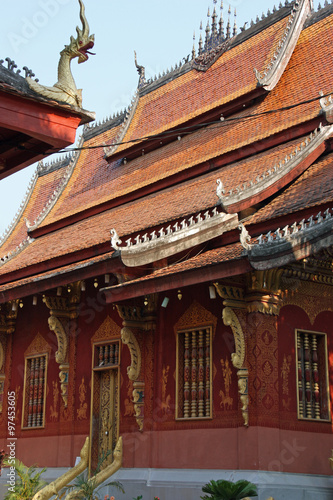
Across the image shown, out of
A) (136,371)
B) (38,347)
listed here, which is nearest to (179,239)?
(136,371)

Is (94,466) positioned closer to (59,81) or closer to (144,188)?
(144,188)

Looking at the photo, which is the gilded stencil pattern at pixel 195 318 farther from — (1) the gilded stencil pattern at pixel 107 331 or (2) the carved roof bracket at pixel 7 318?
(2) the carved roof bracket at pixel 7 318

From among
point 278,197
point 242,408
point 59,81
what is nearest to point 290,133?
point 278,197

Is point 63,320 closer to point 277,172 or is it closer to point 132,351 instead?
point 132,351

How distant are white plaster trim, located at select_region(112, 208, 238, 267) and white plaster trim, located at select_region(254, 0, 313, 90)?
4.75 meters

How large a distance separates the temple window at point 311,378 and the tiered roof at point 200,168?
6.15 ft

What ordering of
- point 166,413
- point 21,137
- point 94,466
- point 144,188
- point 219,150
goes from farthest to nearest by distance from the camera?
point 144,188, point 219,150, point 94,466, point 166,413, point 21,137

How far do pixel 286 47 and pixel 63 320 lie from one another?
7639 millimetres

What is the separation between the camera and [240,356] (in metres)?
11.0

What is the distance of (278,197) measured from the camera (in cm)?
1266

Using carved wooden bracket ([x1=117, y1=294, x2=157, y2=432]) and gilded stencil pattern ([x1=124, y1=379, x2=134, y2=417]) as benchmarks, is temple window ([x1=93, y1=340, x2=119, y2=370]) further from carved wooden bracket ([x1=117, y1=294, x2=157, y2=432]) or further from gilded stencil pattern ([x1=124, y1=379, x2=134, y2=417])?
carved wooden bracket ([x1=117, y1=294, x2=157, y2=432])

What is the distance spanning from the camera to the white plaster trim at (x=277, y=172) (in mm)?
12305

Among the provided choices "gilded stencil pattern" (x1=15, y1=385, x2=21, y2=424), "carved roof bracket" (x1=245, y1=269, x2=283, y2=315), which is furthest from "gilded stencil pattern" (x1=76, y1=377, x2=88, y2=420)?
"carved roof bracket" (x1=245, y1=269, x2=283, y2=315)

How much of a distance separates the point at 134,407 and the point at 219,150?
5946mm
